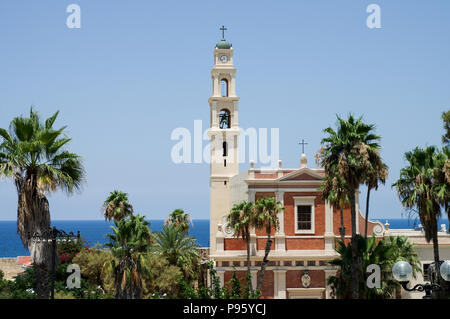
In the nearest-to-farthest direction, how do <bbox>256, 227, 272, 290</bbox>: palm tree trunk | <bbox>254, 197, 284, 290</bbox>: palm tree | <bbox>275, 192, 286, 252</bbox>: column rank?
1. <bbox>254, 197, 284, 290</bbox>: palm tree
2. <bbox>256, 227, 272, 290</bbox>: palm tree trunk
3. <bbox>275, 192, 286, 252</bbox>: column

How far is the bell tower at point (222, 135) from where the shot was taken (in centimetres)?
4772

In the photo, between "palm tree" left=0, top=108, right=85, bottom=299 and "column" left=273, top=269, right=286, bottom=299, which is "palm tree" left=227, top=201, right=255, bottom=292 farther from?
"palm tree" left=0, top=108, right=85, bottom=299

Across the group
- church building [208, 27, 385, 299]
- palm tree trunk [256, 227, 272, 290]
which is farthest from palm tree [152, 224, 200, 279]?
palm tree trunk [256, 227, 272, 290]

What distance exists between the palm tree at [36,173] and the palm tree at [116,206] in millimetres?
28402

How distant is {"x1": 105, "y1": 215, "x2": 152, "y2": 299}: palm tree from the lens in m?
29.0

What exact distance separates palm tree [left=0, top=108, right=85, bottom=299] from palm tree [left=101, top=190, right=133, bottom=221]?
28402mm

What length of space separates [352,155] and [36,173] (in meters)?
17.3

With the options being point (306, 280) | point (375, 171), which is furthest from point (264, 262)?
point (375, 171)

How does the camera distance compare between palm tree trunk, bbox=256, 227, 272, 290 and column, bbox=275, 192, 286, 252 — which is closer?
palm tree trunk, bbox=256, 227, 272, 290

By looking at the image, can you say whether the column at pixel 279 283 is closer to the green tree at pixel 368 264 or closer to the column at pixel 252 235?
the column at pixel 252 235

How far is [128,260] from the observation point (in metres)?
29.4

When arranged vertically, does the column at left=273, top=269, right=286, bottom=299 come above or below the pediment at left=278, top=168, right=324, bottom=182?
below
